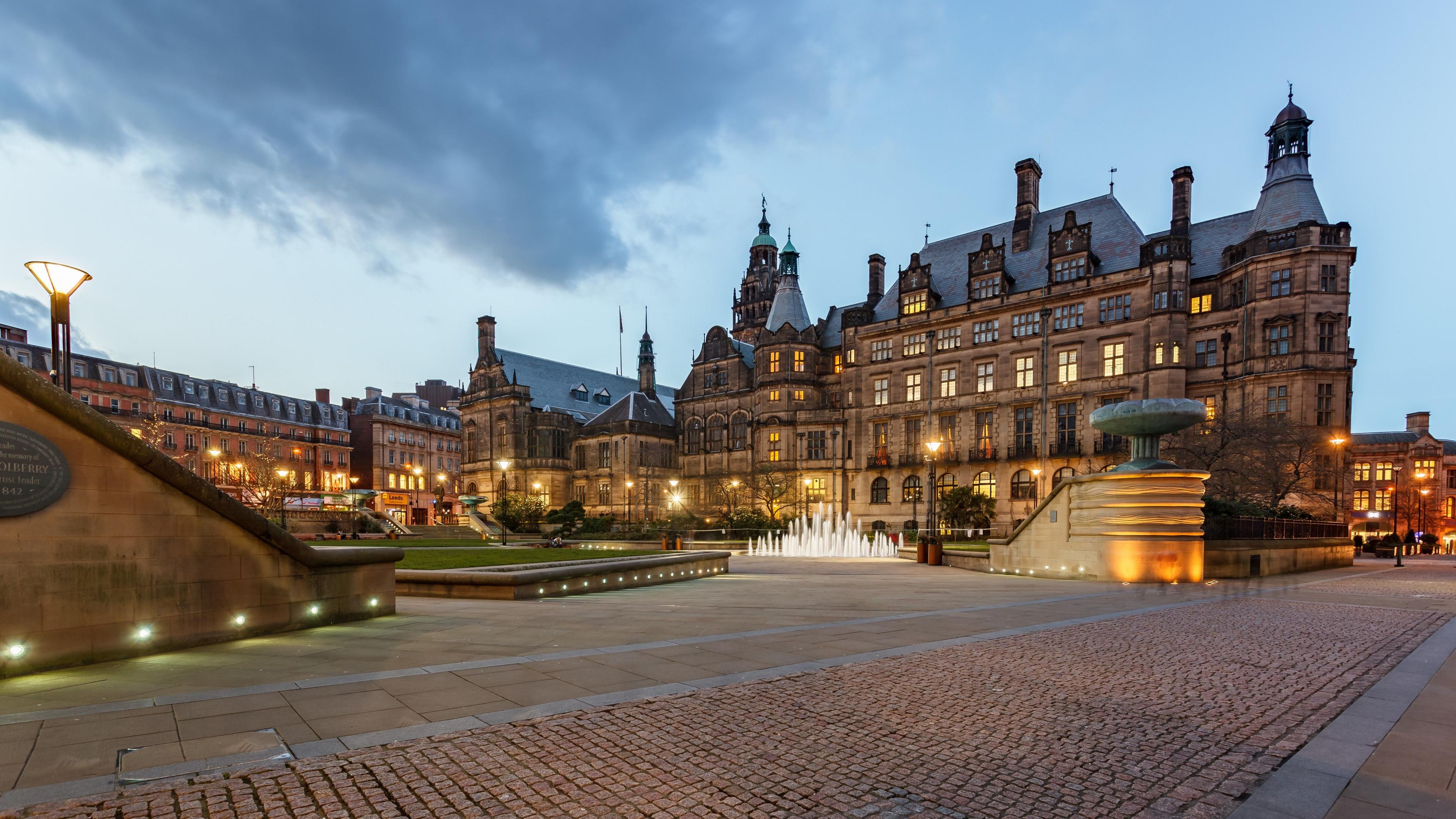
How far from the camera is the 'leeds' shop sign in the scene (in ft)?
Answer: 22.8

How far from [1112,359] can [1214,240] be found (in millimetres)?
11321

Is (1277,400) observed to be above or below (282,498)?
above

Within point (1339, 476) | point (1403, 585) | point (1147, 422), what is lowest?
point (1403, 585)

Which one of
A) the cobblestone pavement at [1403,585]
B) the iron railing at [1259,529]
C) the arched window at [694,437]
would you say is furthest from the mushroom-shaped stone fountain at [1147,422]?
the arched window at [694,437]

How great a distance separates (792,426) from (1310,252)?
35.9 meters

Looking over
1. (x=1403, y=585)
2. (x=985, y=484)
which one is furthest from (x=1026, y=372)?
(x=1403, y=585)

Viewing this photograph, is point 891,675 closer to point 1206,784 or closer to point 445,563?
point 1206,784

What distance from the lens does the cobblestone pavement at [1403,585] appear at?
17281 mm

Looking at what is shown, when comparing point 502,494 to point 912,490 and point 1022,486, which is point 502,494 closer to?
point 912,490

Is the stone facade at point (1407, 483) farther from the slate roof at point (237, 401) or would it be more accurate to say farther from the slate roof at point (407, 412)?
→ the slate roof at point (237, 401)

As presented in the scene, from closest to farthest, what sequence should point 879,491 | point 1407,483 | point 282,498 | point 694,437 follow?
point 282,498 < point 879,491 < point 694,437 < point 1407,483

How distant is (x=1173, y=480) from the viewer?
18469 millimetres

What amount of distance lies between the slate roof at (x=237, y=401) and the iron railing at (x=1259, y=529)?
3227 inches

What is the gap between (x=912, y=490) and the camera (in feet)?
170
